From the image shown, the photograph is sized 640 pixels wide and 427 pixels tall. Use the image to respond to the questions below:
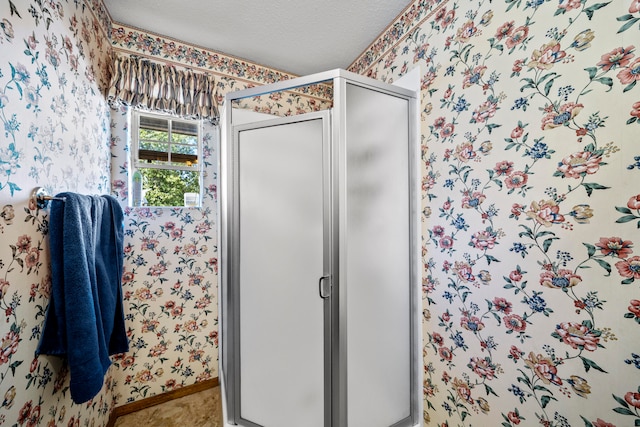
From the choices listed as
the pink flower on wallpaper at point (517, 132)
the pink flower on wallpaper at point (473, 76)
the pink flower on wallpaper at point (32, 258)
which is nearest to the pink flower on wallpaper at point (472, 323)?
the pink flower on wallpaper at point (517, 132)

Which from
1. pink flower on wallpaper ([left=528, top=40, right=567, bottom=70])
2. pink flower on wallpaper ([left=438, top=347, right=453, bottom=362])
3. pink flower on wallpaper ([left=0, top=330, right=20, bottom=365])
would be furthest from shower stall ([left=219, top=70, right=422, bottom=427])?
pink flower on wallpaper ([left=0, top=330, right=20, bottom=365])

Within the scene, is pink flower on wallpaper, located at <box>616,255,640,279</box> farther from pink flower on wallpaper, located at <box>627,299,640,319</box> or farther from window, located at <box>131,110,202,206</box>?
window, located at <box>131,110,202,206</box>

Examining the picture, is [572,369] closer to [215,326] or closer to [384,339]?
[384,339]

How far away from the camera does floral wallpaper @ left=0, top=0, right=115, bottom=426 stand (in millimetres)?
747

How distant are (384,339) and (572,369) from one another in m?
0.72

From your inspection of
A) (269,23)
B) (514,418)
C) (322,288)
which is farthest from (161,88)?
(514,418)

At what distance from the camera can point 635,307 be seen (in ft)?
2.33

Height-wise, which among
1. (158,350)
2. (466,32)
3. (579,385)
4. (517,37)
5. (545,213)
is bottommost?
(158,350)

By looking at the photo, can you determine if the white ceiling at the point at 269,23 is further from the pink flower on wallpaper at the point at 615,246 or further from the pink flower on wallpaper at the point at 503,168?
the pink flower on wallpaper at the point at 615,246

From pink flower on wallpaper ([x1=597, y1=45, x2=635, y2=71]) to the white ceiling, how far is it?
108cm

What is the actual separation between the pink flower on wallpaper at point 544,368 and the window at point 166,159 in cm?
206

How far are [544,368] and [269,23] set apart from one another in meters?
2.20

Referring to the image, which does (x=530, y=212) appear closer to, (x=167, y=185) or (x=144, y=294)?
(x=167, y=185)

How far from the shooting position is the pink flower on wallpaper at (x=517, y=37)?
94cm
